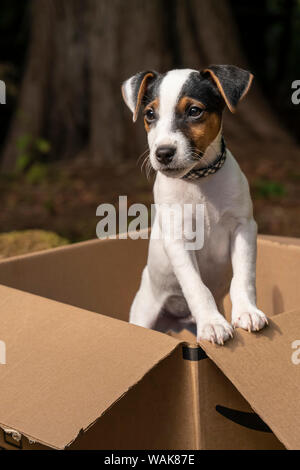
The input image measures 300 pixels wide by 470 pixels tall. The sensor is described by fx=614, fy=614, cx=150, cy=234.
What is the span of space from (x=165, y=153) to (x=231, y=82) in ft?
1.09

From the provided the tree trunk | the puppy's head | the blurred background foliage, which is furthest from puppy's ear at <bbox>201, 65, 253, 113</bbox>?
the tree trunk

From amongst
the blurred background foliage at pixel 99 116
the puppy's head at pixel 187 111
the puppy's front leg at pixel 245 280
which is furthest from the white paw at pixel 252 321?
the blurred background foliage at pixel 99 116

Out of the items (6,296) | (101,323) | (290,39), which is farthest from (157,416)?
(290,39)

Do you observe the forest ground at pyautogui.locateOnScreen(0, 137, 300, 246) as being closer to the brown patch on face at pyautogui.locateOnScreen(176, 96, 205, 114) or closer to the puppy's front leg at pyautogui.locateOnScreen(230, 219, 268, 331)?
the puppy's front leg at pyautogui.locateOnScreen(230, 219, 268, 331)

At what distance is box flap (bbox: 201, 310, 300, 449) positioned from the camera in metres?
1.47

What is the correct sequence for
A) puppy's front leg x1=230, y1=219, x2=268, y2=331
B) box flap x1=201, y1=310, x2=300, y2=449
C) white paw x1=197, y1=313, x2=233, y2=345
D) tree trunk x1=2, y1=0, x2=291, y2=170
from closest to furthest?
box flap x1=201, y1=310, x2=300, y2=449 < white paw x1=197, y1=313, x2=233, y2=345 < puppy's front leg x1=230, y1=219, x2=268, y2=331 < tree trunk x1=2, y1=0, x2=291, y2=170

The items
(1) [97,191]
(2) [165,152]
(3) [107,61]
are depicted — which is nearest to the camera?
(2) [165,152]

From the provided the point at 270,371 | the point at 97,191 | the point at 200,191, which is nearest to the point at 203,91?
the point at 200,191

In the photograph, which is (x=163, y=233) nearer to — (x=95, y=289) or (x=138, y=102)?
(x=138, y=102)

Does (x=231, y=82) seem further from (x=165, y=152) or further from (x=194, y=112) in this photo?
(x=165, y=152)

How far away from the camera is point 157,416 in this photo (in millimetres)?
1643

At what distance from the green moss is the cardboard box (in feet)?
4.42

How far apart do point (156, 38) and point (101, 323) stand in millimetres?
4760

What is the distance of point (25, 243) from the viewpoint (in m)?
3.33
